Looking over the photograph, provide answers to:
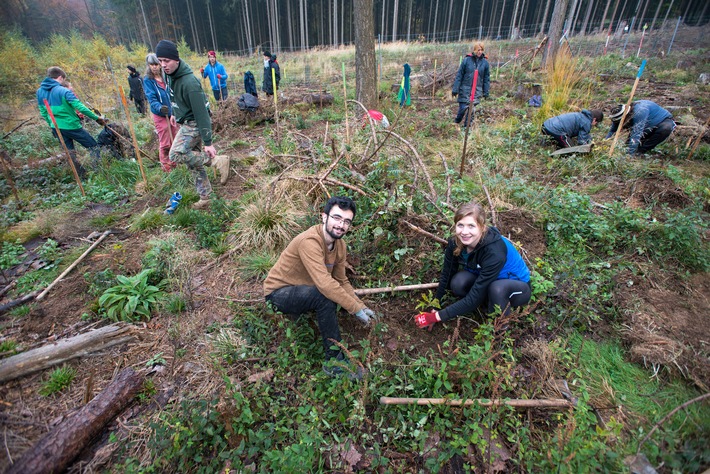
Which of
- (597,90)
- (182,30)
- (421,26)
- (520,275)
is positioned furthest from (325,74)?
(182,30)

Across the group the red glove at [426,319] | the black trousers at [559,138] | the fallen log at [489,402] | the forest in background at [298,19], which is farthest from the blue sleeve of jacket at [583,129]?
the forest in background at [298,19]

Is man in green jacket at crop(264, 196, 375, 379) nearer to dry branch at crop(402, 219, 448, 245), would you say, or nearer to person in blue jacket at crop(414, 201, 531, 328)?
person in blue jacket at crop(414, 201, 531, 328)

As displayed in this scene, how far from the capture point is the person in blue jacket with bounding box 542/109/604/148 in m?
5.45

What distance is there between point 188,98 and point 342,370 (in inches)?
149


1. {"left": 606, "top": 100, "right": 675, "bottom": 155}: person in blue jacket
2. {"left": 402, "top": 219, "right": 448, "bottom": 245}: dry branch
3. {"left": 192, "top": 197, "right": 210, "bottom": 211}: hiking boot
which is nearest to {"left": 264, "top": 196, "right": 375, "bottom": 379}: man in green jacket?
{"left": 402, "top": 219, "right": 448, "bottom": 245}: dry branch

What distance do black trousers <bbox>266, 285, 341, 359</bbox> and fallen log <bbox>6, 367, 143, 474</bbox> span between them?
3.71ft

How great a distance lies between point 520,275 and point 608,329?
91 cm

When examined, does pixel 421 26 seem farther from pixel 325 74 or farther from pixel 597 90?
pixel 597 90

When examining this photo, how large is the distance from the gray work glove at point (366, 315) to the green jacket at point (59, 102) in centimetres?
540

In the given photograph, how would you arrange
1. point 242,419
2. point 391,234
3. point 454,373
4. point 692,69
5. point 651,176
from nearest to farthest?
point 242,419 → point 454,373 → point 391,234 → point 651,176 → point 692,69

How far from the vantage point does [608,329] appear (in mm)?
2703

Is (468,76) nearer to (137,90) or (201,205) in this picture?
(201,205)

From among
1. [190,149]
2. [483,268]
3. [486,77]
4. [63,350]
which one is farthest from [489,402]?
[486,77]

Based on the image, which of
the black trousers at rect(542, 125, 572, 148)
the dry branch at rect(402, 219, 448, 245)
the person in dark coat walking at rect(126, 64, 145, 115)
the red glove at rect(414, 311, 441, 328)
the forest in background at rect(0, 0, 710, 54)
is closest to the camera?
the red glove at rect(414, 311, 441, 328)
